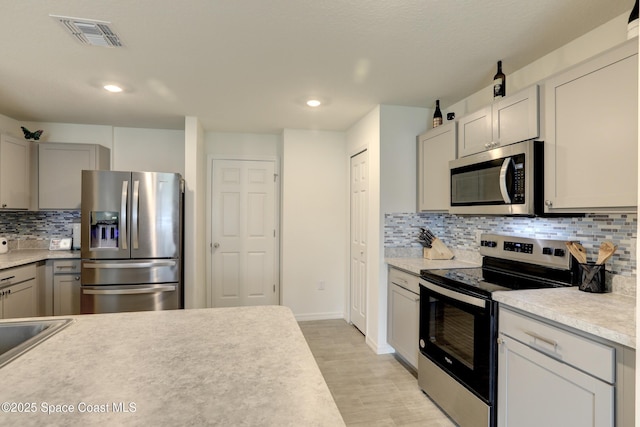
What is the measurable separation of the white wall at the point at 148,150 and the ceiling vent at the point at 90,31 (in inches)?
85.4

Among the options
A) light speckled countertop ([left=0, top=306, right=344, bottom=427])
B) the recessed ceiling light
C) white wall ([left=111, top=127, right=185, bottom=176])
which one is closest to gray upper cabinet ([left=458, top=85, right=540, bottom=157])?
light speckled countertop ([left=0, top=306, right=344, bottom=427])

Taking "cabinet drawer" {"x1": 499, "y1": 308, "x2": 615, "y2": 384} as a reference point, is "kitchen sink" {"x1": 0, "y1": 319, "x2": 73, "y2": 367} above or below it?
above

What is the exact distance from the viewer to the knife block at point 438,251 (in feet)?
10.0

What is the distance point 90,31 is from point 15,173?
2.36 m

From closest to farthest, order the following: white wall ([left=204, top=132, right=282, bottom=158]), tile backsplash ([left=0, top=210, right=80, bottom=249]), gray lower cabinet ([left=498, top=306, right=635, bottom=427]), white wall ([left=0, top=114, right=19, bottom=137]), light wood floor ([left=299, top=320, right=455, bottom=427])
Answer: gray lower cabinet ([left=498, top=306, right=635, bottom=427]), light wood floor ([left=299, top=320, right=455, bottom=427]), white wall ([left=0, top=114, right=19, bottom=137]), tile backsplash ([left=0, top=210, right=80, bottom=249]), white wall ([left=204, top=132, right=282, bottom=158])

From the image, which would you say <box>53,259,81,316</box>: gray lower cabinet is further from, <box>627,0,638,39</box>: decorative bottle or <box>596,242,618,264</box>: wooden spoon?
<box>627,0,638,39</box>: decorative bottle

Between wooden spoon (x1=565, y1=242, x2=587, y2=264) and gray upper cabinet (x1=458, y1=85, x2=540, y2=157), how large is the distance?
637 mm

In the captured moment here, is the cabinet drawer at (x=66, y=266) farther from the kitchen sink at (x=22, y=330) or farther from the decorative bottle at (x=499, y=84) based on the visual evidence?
the decorative bottle at (x=499, y=84)

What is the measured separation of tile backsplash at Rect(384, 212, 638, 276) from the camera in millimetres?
1774

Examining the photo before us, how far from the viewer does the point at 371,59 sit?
89.4 inches

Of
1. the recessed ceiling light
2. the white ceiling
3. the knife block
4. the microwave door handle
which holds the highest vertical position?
the white ceiling

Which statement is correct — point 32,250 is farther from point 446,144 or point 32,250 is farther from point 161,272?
point 446,144

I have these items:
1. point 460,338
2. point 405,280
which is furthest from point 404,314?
point 460,338

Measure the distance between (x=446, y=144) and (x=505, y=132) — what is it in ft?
2.10
